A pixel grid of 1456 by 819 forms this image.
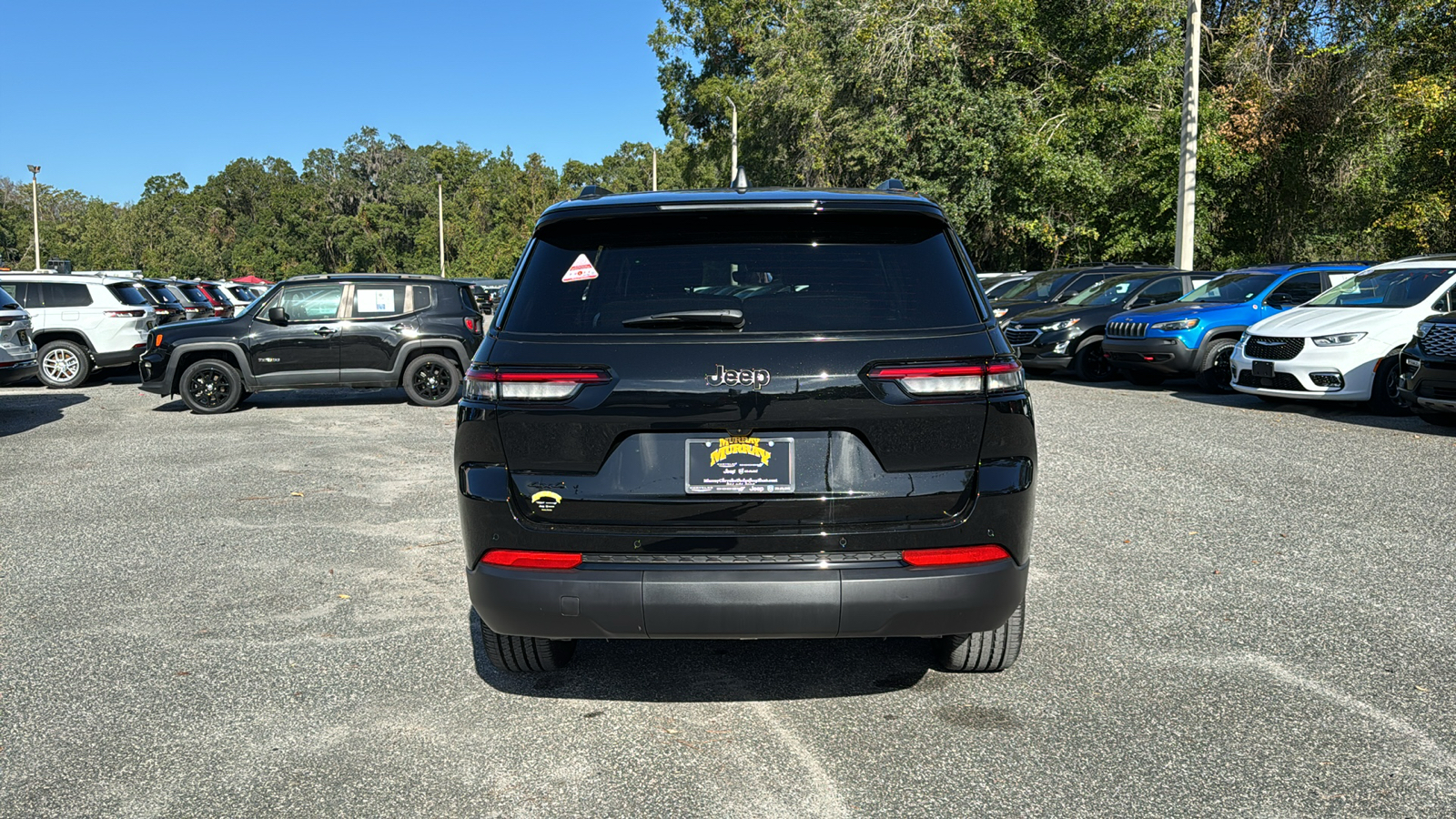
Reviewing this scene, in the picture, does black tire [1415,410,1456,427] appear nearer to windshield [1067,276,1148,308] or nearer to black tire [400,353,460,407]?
windshield [1067,276,1148,308]

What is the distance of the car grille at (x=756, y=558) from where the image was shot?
335cm

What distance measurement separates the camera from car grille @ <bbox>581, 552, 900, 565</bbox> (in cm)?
335

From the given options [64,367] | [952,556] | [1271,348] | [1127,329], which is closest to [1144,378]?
[1127,329]

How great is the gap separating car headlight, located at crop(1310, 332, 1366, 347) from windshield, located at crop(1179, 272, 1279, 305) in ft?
9.19

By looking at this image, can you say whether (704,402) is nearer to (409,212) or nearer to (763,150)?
(763,150)

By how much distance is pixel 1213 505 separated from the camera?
729 centimetres

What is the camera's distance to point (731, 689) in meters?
4.11

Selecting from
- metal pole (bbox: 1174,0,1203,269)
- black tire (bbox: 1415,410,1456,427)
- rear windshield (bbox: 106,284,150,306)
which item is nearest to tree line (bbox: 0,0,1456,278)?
metal pole (bbox: 1174,0,1203,269)

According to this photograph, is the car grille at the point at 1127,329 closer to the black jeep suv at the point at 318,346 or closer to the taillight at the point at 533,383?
the black jeep suv at the point at 318,346

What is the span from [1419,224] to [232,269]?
98121 mm

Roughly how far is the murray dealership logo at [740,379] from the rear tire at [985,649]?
Result: 1.34m

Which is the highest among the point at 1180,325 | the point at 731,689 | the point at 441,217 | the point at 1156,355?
the point at 441,217

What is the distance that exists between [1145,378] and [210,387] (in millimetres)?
12160

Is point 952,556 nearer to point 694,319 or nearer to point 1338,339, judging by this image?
point 694,319
